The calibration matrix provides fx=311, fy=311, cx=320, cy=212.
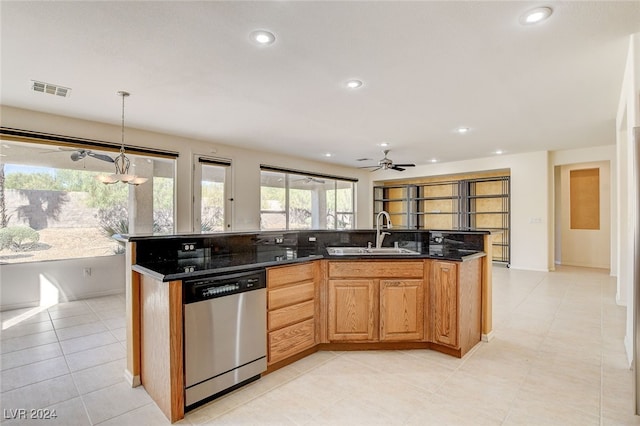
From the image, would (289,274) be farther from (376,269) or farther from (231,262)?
(376,269)

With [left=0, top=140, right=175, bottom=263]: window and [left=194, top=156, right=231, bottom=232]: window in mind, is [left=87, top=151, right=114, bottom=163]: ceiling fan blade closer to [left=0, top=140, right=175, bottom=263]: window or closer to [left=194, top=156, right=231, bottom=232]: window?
[left=0, top=140, right=175, bottom=263]: window

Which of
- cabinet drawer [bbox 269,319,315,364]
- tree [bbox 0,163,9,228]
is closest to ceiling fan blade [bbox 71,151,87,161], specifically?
tree [bbox 0,163,9,228]

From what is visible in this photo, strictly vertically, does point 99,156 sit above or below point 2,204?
above

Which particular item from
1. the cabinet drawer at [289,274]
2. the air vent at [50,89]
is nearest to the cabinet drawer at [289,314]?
the cabinet drawer at [289,274]

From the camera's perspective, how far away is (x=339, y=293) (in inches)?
111

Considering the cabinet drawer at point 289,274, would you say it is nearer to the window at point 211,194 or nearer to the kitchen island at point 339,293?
the kitchen island at point 339,293

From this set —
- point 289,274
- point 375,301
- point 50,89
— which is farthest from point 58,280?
point 375,301

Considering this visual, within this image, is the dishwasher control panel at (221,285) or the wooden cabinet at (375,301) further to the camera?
the wooden cabinet at (375,301)

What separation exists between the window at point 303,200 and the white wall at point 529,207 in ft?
12.6

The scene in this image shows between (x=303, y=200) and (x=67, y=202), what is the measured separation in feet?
15.2

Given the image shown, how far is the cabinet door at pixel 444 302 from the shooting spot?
2678mm

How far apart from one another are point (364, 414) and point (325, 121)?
366cm

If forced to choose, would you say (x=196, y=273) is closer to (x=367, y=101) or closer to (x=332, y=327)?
(x=332, y=327)

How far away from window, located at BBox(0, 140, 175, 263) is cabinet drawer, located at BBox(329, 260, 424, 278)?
3.82 meters
